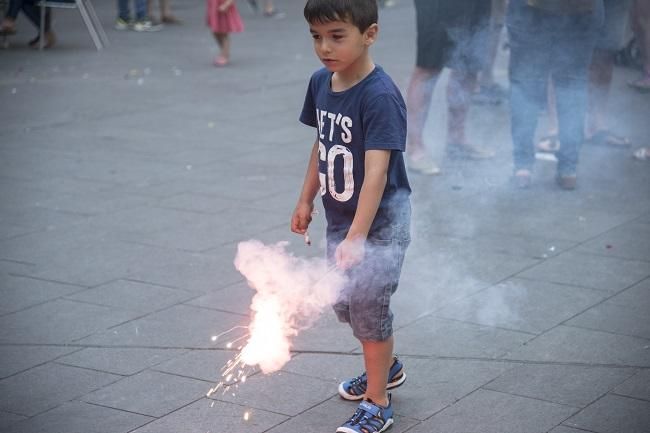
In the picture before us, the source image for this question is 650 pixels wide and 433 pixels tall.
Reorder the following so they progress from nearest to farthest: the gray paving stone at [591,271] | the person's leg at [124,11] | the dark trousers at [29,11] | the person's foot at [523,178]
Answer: the gray paving stone at [591,271] < the person's foot at [523,178] < the dark trousers at [29,11] < the person's leg at [124,11]

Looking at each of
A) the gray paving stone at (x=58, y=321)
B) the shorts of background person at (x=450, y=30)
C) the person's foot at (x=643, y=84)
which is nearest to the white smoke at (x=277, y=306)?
the gray paving stone at (x=58, y=321)

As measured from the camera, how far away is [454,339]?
3863 mm

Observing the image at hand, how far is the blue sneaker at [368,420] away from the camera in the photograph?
3.10 metres

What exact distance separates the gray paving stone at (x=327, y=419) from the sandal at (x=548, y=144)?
406 centimetres

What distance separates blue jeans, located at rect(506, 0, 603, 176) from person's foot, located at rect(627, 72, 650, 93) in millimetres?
2696

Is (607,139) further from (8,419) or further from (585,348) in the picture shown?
(8,419)

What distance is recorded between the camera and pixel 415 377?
3551 millimetres

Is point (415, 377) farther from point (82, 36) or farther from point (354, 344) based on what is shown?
point (82, 36)

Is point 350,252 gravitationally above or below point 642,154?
above

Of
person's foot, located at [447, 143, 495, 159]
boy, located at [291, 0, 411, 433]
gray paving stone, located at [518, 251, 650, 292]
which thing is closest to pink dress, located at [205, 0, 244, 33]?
person's foot, located at [447, 143, 495, 159]

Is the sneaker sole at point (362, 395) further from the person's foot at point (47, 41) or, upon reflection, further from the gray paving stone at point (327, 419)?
the person's foot at point (47, 41)

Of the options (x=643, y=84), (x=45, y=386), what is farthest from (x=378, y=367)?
(x=643, y=84)

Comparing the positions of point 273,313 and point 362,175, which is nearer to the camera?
point 362,175

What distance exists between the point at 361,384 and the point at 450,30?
345 centimetres
